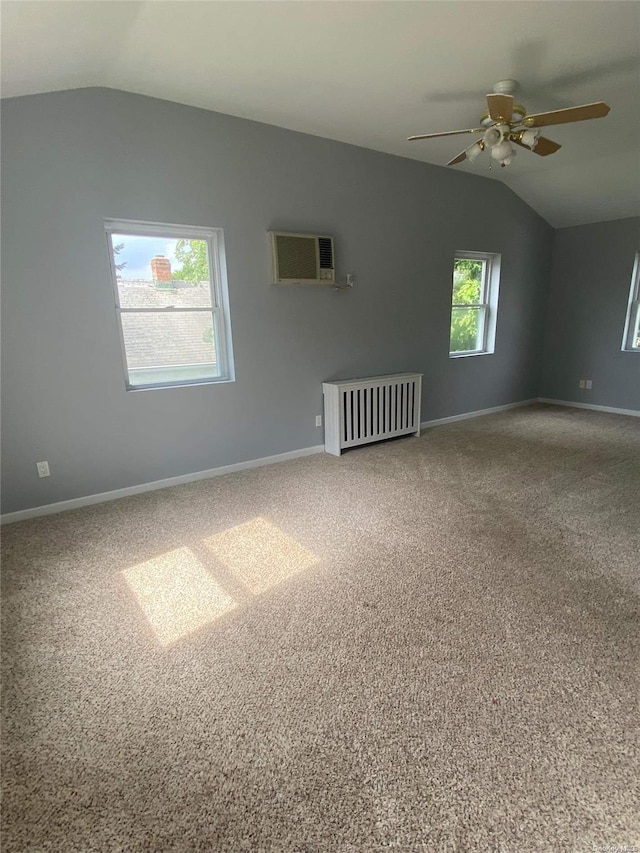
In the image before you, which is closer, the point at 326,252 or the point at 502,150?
the point at 502,150

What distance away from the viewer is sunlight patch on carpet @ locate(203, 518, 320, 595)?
2.24 metres

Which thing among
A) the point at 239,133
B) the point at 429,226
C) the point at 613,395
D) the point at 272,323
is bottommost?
the point at 613,395

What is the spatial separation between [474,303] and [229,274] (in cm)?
347

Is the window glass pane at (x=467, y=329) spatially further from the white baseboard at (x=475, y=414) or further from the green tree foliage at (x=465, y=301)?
the white baseboard at (x=475, y=414)

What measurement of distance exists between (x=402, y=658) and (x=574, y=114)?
306cm

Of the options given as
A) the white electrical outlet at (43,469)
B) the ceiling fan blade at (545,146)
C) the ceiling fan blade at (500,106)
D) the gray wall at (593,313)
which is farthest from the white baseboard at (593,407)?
the white electrical outlet at (43,469)

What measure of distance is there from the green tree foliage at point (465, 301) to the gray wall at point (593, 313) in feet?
5.08

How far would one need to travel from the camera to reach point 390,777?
1.25 metres

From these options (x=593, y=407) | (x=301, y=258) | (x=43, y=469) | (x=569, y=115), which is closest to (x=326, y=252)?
(x=301, y=258)

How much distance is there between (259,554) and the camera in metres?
2.45

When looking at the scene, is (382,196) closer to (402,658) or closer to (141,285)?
(141,285)

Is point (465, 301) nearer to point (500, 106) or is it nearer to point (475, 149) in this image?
point (475, 149)

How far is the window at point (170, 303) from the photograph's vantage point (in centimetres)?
313

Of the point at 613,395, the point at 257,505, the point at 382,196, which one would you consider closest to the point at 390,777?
the point at 257,505
